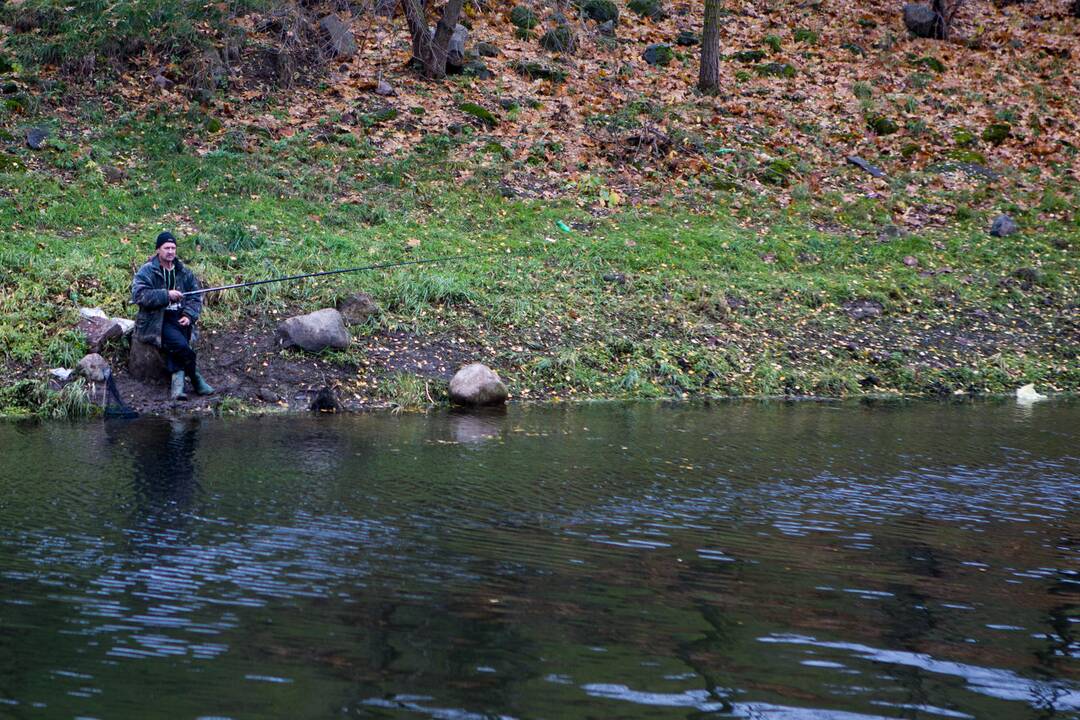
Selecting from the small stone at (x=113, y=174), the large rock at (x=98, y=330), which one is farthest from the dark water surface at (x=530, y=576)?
the small stone at (x=113, y=174)

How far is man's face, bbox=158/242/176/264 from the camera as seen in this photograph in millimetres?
10784

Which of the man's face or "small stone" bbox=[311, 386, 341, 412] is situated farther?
"small stone" bbox=[311, 386, 341, 412]

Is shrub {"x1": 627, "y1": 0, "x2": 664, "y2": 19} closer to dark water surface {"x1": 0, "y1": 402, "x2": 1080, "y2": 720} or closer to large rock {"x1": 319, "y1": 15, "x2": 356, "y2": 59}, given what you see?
large rock {"x1": 319, "y1": 15, "x2": 356, "y2": 59}

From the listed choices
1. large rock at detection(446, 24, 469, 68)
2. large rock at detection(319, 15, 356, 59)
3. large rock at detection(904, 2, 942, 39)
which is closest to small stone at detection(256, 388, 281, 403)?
large rock at detection(319, 15, 356, 59)

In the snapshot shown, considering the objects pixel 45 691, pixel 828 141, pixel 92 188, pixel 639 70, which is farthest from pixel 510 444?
pixel 639 70

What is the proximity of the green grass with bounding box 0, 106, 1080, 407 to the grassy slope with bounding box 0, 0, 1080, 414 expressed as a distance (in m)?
0.04

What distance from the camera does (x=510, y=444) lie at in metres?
9.34

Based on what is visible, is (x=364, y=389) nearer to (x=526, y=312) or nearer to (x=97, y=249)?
(x=526, y=312)

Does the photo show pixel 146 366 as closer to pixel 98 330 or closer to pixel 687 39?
pixel 98 330

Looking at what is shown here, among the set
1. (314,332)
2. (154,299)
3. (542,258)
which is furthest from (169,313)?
(542,258)

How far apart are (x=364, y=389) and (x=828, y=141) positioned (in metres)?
12.0

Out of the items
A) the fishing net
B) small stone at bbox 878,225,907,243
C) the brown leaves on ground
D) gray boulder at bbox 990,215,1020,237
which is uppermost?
the brown leaves on ground

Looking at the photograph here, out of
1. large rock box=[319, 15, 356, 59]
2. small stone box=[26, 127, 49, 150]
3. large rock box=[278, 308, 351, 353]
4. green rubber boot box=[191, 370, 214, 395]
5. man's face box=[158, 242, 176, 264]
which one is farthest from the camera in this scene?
large rock box=[319, 15, 356, 59]

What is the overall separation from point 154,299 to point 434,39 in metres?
10.9
